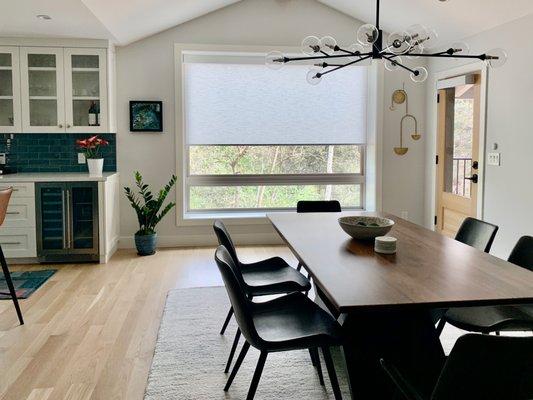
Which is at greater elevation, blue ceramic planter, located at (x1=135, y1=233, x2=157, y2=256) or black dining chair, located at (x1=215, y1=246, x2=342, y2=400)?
black dining chair, located at (x1=215, y1=246, x2=342, y2=400)

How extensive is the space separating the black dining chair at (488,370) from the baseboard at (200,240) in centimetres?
462

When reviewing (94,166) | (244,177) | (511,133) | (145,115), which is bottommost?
(244,177)

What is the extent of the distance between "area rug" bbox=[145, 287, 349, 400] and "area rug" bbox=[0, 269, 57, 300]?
1375 millimetres

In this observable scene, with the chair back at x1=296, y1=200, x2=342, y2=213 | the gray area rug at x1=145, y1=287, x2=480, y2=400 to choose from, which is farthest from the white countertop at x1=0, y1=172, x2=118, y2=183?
the chair back at x1=296, y1=200, x2=342, y2=213

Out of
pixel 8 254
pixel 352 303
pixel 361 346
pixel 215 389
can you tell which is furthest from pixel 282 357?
pixel 8 254

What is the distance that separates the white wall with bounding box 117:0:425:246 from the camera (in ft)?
18.6

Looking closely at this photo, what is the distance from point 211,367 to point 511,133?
3315 mm

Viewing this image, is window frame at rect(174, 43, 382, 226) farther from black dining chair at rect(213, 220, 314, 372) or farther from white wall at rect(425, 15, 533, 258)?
black dining chair at rect(213, 220, 314, 372)

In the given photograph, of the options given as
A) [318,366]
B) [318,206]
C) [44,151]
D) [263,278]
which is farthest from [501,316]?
[44,151]

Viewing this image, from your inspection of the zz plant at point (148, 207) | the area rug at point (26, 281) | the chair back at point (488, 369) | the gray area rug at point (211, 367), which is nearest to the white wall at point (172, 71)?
the zz plant at point (148, 207)

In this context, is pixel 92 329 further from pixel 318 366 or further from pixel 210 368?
pixel 318 366

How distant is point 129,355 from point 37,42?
367cm

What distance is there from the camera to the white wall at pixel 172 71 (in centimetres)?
568

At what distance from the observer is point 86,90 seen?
5312 millimetres
